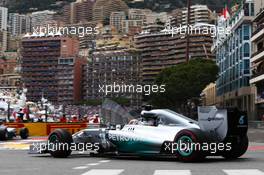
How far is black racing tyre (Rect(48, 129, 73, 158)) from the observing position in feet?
44.9

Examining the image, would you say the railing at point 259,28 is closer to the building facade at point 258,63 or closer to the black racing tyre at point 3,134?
the building facade at point 258,63

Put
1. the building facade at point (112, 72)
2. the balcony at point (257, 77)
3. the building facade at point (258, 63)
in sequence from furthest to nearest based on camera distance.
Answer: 1. the building facade at point (112, 72)
2. the building facade at point (258, 63)
3. the balcony at point (257, 77)

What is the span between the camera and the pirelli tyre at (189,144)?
11711 mm

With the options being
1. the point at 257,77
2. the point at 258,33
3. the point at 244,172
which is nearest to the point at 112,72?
the point at 258,33

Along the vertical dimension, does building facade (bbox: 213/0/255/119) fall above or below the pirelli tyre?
above

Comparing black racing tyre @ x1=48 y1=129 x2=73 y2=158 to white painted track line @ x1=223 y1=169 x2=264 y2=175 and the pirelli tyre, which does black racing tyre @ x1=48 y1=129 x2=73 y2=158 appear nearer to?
the pirelli tyre

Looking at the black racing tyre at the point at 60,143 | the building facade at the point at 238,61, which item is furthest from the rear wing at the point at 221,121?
the building facade at the point at 238,61

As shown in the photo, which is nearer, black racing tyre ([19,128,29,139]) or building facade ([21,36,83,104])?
black racing tyre ([19,128,29,139])

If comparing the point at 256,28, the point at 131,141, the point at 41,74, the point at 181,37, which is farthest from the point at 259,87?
the point at 41,74

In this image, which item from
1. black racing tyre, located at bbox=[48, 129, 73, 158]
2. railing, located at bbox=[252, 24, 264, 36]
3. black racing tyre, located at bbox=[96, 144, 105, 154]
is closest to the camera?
black racing tyre, located at bbox=[48, 129, 73, 158]

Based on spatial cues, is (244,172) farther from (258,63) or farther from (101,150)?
(258,63)

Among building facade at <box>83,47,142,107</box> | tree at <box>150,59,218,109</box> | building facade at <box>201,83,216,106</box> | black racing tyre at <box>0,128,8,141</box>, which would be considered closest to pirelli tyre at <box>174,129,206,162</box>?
black racing tyre at <box>0,128,8,141</box>

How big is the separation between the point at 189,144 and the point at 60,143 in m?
3.57

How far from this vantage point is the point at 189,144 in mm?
11789
